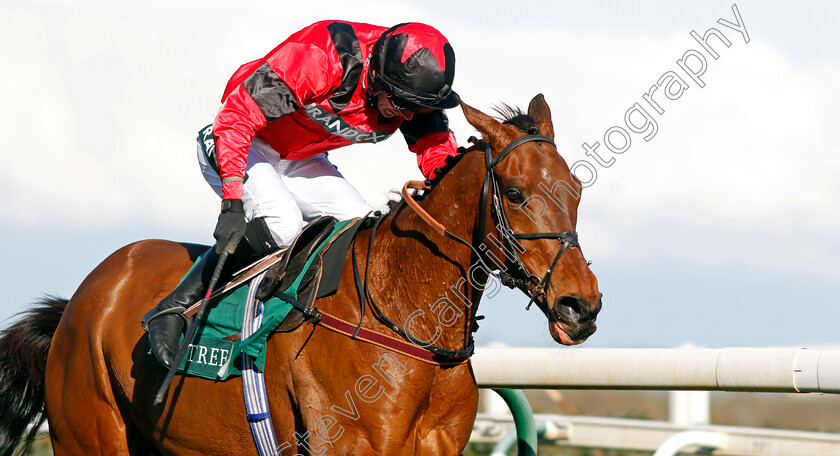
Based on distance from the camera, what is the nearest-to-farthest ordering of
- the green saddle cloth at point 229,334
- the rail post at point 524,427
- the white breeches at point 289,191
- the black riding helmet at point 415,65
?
the green saddle cloth at point 229,334
the black riding helmet at point 415,65
the white breeches at point 289,191
the rail post at point 524,427

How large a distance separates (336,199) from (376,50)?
33.8 inches

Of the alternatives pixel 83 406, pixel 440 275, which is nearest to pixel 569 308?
pixel 440 275

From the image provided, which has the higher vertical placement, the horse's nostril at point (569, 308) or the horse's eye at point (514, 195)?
the horse's eye at point (514, 195)

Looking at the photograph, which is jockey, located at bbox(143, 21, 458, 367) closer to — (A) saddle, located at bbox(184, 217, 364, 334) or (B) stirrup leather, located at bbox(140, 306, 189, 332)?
(B) stirrup leather, located at bbox(140, 306, 189, 332)

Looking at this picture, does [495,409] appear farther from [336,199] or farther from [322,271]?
[322,271]

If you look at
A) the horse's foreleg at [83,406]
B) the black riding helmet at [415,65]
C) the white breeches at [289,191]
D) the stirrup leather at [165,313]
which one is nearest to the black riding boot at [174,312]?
the stirrup leather at [165,313]

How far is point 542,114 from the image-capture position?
11.5 ft

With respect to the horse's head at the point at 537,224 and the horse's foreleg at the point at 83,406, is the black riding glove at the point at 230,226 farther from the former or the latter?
the horse's foreleg at the point at 83,406

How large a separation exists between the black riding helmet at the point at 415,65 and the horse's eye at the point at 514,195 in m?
0.73

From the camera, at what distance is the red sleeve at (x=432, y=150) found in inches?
167

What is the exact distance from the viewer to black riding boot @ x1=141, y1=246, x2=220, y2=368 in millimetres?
3863

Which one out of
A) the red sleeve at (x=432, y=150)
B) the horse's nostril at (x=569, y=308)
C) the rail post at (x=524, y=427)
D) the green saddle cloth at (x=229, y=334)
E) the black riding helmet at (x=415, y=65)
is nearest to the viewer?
the horse's nostril at (x=569, y=308)

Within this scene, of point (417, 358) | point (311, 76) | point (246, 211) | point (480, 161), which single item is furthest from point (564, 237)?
point (246, 211)

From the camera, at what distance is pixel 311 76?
12.5ft
